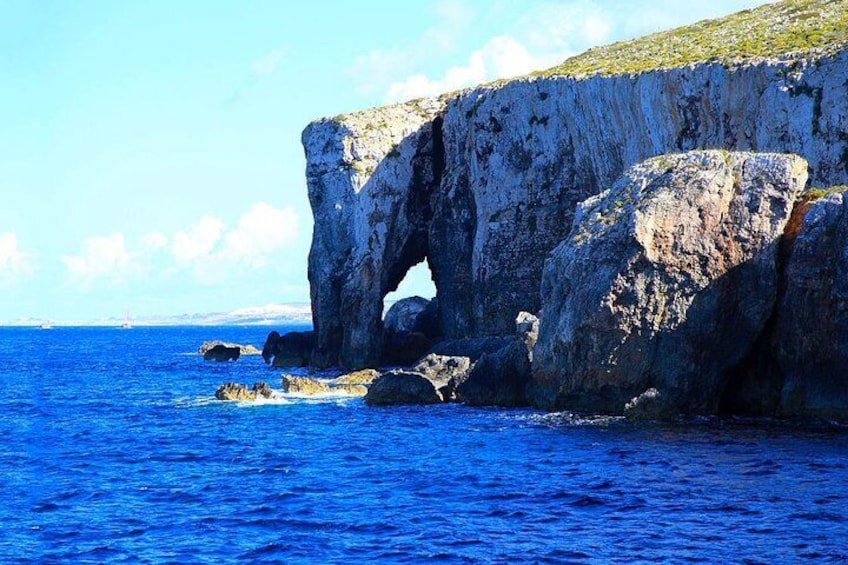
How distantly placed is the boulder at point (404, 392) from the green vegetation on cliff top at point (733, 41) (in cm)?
2256

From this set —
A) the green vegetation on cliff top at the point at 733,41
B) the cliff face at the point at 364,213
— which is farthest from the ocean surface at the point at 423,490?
the cliff face at the point at 364,213

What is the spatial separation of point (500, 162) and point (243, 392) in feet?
77.6

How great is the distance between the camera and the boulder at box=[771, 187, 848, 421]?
3916 cm

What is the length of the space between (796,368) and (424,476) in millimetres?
16064

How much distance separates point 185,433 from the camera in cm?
4594

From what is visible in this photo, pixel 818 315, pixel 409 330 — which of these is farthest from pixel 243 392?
pixel 818 315

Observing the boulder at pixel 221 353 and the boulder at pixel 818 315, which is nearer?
the boulder at pixel 818 315

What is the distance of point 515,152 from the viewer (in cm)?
7056

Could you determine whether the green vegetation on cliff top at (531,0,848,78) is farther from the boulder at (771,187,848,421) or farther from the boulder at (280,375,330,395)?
the boulder at (280,375,330,395)

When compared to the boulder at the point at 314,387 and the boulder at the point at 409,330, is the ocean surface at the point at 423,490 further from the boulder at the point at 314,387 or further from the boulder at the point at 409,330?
the boulder at the point at 409,330

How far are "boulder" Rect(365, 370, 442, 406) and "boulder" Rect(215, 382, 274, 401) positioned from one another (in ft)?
21.5

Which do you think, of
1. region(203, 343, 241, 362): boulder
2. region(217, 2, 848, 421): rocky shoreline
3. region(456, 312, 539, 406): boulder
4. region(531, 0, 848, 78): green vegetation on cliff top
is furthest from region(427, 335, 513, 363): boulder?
region(203, 343, 241, 362): boulder

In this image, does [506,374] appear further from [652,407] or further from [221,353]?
[221,353]

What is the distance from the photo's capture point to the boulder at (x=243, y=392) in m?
57.9
